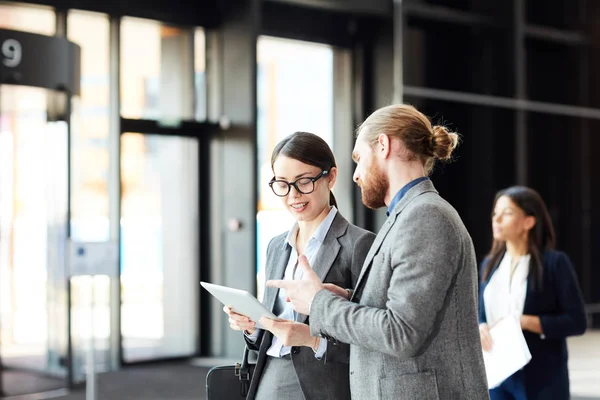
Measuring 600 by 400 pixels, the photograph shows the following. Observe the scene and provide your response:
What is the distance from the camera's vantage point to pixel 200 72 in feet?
29.6

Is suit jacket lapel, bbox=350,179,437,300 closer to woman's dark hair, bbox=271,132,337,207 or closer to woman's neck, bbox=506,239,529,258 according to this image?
woman's dark hair, bbox=271,132,337,207

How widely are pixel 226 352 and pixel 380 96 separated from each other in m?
3.46

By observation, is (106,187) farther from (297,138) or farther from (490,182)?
(297,138)

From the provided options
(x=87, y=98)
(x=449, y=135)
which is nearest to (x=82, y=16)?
(x=87, y=98)

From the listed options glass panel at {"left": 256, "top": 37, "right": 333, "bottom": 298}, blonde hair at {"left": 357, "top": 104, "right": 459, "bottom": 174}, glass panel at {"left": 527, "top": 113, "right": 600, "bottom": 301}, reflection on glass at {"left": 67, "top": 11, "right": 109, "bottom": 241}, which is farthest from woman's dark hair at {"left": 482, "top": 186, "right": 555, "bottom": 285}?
glass panel at {"left": 527, "top": 113, "right": 600, "bottom": 301}

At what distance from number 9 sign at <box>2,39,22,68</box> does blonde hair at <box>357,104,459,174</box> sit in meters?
5.06

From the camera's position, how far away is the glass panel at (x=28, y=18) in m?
7.34

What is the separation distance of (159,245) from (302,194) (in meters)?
6.52

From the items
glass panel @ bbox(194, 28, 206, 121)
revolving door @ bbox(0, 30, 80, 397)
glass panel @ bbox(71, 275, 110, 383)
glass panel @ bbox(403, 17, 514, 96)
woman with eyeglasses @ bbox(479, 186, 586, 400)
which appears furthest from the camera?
glass panel @ bbox(403, 17, 514, 96)

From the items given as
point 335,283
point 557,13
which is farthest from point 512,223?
point 557,13

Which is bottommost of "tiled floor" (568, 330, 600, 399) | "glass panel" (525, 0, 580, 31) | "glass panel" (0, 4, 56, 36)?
"tiled floor" (568, 330, 600, 399)

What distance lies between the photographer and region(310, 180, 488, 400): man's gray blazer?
193 cm

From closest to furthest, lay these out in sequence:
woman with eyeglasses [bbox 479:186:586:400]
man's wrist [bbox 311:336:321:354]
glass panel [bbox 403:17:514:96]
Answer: man's wrist [bbox 311:336:321:354] < woman with eyeglasses [bbox 479:186:586:400] < glass panel [bbox 403:17:514:96]

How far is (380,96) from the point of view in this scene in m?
9.95
